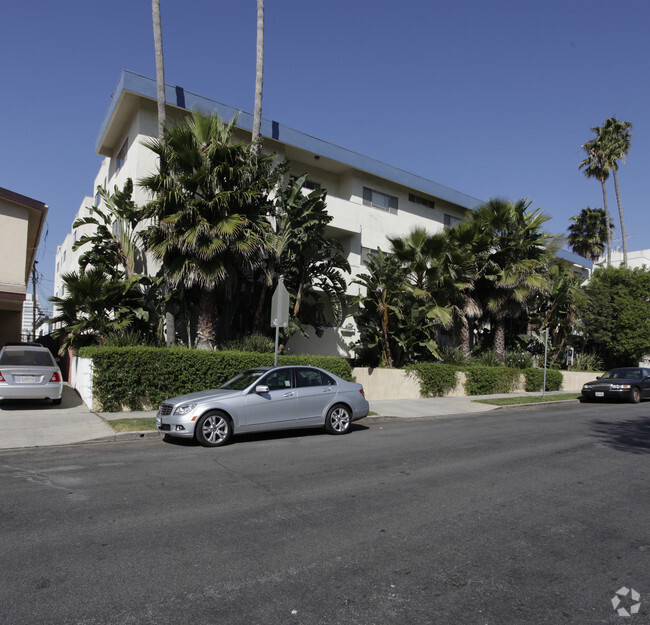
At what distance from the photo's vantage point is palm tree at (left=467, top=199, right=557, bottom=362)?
902 inches

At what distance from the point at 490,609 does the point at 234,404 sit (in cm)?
662

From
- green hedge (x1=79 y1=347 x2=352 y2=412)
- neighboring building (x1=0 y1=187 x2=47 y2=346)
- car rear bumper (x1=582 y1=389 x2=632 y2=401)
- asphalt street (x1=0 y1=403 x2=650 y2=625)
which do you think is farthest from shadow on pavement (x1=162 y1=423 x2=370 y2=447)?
car rear bumper (x1=582 y1=389 x2=632 y2=401)

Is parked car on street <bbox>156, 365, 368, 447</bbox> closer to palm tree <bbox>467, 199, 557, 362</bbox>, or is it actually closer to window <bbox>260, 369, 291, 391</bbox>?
window <bbox>260, 369, 291, 391</bbox>

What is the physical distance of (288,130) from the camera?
67.9 feet

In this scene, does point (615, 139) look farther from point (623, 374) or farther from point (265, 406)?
point (265, 406)

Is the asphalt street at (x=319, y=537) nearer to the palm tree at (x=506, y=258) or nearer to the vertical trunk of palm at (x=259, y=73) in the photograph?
the vertical trunk of palm at (x=259, y=73)

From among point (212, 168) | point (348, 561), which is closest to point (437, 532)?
point (348, 561)

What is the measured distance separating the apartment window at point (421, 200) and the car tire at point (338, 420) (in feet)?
59.2

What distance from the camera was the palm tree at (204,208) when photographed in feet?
46.7

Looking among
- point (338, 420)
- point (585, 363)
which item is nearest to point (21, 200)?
point (338, 420)

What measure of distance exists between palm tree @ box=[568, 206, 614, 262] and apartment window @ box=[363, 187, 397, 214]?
75.6ft

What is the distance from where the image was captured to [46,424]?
10.9 m

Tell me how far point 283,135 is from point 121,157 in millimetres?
6450

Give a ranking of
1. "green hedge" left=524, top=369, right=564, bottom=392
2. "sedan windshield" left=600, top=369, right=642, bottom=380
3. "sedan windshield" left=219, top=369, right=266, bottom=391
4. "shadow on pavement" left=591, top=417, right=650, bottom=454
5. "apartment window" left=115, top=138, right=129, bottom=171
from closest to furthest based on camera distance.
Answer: "shadow on pavement" left=591, top=417, right=650, bottom=454, "sedan windshield" left=219, top=369, right=266, bottom=391, "apartment window" left=115, top=138, right=129, bottom=171, "sedan windshield" left=600, top=369, right=642, bottom=380, "green hedge" left=524, top=369, right=564, bottom=392
